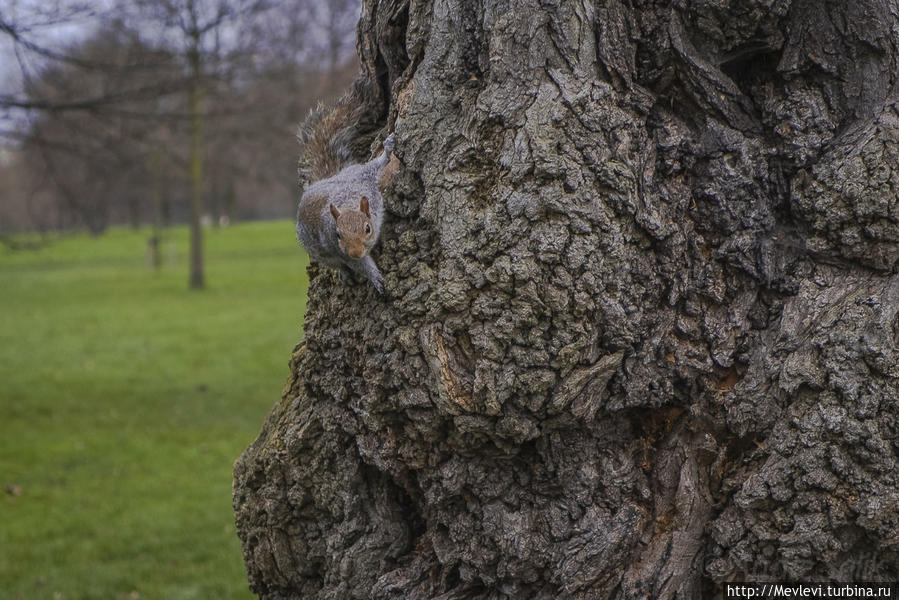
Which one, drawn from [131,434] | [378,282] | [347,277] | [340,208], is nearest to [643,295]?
[378,282]

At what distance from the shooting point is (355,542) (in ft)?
6.65

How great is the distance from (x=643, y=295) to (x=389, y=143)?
0.74 meters

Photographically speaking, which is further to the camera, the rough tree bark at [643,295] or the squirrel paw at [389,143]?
the squirrel paw at [389,143]

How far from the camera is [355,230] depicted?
2.09 m

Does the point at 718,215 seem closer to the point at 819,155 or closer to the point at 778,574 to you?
the point at 819,155

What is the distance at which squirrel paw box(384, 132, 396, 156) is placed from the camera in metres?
1.87

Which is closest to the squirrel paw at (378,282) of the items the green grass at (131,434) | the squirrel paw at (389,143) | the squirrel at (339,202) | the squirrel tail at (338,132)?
the squirrel at (339,202)

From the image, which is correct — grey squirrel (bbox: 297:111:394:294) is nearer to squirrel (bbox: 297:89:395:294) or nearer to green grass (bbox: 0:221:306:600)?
squirrel (bbox: 297:89:395:294)

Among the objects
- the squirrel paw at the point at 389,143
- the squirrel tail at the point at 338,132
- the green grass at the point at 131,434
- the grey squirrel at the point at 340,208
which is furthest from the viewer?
the green grass at the point at 131,434

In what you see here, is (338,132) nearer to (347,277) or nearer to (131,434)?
(347,277)

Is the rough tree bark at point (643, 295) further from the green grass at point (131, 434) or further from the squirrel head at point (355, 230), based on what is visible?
the green grass at point (131, 434)

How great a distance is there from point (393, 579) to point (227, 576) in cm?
235

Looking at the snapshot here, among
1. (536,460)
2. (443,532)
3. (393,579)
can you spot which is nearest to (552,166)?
(536,460)

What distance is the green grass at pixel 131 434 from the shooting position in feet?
13.2
